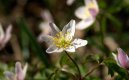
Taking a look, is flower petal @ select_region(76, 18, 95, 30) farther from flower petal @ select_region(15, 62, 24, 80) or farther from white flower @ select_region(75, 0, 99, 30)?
flower petal @ select_region(15, 62, 24, 80)

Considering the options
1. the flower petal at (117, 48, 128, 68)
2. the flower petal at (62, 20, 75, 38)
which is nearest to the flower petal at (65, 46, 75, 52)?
the flower petal at (62, 20, 75, 38)

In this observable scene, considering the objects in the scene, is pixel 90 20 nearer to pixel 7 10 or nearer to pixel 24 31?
pixel 24 31

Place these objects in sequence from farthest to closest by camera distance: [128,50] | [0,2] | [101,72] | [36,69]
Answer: [0,2] → [101,72] → [128,50] → [36,69]

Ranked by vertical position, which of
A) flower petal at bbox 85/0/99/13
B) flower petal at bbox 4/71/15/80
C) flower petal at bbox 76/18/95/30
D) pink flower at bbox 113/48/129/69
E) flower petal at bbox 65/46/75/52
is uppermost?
flower petal at bbox 85/0/99/13

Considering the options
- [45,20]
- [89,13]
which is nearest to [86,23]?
[89,13]

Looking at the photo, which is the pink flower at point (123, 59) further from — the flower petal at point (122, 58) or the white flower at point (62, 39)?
the white flower at point (62, 39)

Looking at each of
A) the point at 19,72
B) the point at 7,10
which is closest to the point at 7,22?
the point at 7,10
